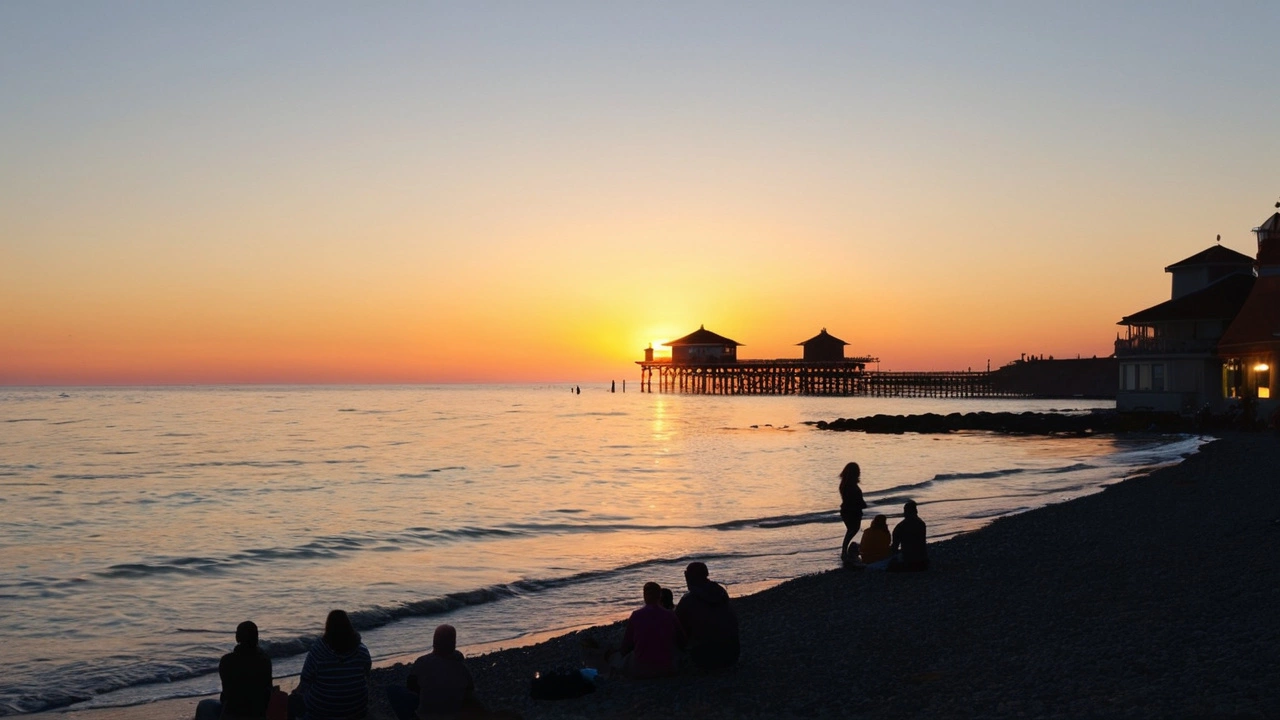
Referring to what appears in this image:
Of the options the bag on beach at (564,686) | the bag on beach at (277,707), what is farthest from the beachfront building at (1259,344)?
the bag on beach at (277,707)

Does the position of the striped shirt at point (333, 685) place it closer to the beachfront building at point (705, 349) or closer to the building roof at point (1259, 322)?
the building roof at point (1259, 322)

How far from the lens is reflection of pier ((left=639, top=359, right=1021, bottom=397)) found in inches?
4636

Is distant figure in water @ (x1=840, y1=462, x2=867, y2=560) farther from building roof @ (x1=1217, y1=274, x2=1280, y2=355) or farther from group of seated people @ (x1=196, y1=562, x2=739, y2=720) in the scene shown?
building roof @ (x1=1217, y1=274, x2=1280, y2=355)

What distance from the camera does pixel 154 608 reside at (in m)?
14.3

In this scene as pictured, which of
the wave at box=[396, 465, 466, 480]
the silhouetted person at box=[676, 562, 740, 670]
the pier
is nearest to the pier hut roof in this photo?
the wave at box=[396, 465, 466, 480]

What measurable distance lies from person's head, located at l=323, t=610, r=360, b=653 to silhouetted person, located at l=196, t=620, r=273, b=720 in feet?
1.53

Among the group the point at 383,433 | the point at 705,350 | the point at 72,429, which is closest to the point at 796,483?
the point at 383,433

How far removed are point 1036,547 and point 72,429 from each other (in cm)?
6672

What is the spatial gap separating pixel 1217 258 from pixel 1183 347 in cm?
873

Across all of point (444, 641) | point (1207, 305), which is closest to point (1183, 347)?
point (1207, 305)

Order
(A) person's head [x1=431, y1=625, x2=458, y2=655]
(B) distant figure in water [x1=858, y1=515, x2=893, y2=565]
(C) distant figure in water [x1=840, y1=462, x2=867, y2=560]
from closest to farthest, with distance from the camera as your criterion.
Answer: (A) person's head [x1=431, y1=625, x2=458, y2=655] < (B) distant figure in water [x1=858, y1=515, x2=893, y2=565] < (C) distant figure in water [x1=840, y1=462, x2=867, y2=560]

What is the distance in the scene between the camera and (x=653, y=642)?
8516 mm

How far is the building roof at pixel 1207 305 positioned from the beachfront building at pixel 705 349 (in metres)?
73.0

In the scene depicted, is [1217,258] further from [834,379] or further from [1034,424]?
[834,379]
